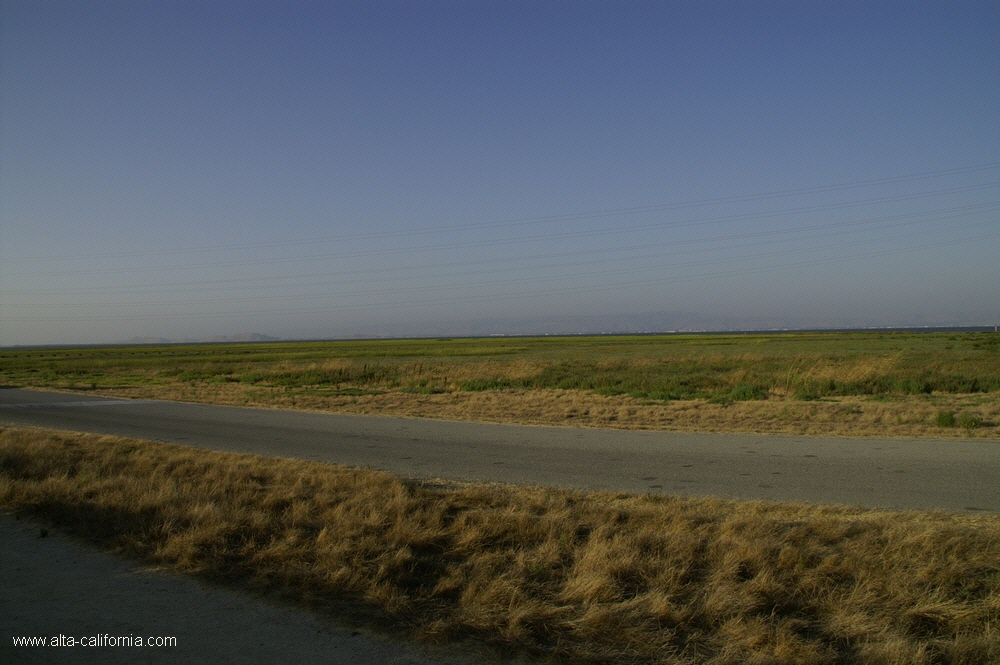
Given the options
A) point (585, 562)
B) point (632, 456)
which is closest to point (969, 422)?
point (632, 456)

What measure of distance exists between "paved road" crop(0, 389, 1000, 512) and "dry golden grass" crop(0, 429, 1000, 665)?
132 centimetres

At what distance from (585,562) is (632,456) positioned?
6.72 m

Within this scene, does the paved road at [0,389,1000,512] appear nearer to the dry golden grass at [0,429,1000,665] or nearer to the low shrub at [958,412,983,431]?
the dry golden grass at [0,429,1000,665]

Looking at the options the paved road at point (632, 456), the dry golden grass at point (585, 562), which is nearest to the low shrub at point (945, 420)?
the paved road at point (632, 456)

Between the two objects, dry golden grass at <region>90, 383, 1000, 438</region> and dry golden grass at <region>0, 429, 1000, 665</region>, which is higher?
dry golden grass at <region>0, 429, 1000, 665</region>

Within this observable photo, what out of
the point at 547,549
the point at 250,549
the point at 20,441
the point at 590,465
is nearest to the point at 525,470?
the point at 590,465

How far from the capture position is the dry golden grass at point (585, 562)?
15.1 feet

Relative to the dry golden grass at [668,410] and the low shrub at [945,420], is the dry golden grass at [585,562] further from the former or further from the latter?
the low shrub at [945,420]

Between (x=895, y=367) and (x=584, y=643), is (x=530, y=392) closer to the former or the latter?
(x=895, y=367)

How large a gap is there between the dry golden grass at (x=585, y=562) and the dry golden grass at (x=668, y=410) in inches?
329

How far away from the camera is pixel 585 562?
5.76 metres

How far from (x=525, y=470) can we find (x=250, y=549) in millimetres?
5662

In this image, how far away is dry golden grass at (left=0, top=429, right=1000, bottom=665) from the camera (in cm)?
460

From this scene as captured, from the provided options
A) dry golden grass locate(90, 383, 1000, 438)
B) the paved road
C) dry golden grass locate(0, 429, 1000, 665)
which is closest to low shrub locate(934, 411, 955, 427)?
dry golden grass locate(90, 383, 1000, 438)
